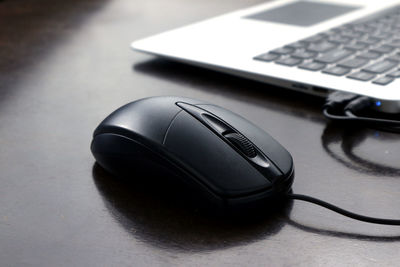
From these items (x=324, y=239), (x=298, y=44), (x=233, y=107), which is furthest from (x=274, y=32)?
(x=324, y=239)

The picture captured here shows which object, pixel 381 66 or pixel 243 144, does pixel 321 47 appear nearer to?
pixel 381 66

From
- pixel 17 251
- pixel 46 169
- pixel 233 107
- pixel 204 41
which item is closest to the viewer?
pixel 17 251

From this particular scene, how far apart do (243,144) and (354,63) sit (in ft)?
0.80

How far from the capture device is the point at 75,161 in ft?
1.66

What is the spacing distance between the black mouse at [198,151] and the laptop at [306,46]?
0.17 meters

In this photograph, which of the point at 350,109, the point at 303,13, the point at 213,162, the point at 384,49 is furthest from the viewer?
the point at 303,13

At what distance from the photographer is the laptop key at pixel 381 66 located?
599mm

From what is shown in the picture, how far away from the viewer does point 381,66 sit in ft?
2.01

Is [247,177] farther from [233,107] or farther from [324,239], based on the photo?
[233,107]

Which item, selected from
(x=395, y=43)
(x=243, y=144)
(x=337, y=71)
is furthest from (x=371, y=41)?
(x=243, y=144)

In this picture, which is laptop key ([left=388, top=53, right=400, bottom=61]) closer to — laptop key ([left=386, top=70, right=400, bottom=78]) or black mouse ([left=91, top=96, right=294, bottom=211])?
laptop key ([left=386, top=70, right=400, bottom=78])

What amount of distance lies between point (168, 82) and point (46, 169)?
25cm

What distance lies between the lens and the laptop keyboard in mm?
600

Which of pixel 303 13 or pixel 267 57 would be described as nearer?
pixel 267 57
